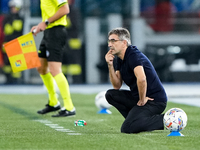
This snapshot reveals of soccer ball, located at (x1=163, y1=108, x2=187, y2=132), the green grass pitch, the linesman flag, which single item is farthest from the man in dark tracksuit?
the linesman flag

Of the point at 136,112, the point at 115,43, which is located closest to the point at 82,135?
the point at 136,112

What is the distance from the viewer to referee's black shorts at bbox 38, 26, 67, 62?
764 centimetres

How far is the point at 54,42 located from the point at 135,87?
6.38 ft

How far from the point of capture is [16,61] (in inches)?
304

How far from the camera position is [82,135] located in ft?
18.6

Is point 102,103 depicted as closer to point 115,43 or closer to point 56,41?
point 56,41

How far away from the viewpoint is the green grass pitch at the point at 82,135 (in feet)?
16.0

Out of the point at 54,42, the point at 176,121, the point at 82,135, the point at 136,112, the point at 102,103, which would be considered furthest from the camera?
the point at 102,103

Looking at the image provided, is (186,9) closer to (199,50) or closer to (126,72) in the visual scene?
(199,50)

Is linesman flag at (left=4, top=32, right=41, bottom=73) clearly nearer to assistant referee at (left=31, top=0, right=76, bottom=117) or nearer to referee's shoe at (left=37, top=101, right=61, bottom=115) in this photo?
assistant referee at (left=31, top=0, right=76, bottom=117)

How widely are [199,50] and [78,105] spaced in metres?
8.95

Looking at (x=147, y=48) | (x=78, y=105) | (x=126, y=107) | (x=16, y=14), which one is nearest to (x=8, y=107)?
(x=78, y=105)

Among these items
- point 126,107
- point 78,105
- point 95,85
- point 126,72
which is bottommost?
point 95,85

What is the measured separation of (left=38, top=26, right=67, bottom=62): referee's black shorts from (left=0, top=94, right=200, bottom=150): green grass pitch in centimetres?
85
